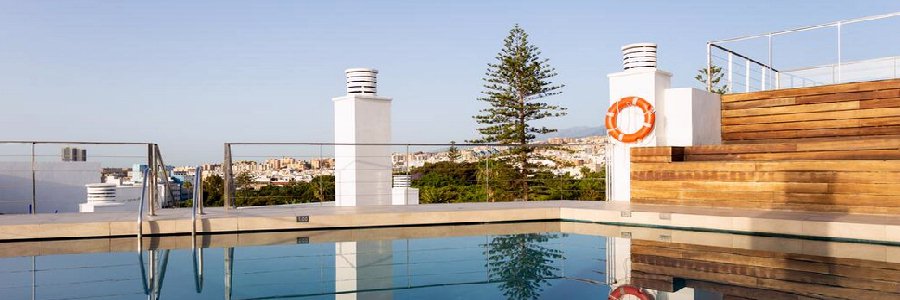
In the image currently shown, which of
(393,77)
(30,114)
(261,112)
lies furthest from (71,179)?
(393,77)

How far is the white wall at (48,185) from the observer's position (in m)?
13.7

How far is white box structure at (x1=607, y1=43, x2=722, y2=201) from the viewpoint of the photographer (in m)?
6.33

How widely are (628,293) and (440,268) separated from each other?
1107 mm

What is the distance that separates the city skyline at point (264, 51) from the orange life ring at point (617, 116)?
11.7 ft

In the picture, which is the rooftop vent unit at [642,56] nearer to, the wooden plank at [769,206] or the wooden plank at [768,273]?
the wooden plank at [769,206]

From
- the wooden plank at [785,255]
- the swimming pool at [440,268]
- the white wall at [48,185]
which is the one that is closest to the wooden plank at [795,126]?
the swimming pool at [440,268]

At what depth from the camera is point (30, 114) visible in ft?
41.3

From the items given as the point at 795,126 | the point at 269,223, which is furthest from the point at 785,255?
the point at 269,223

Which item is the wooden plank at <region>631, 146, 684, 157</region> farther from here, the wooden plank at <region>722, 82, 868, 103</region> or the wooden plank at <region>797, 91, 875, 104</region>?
the wooden plank at <region>797, 91, 875, 104</region>

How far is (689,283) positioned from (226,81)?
9.78m

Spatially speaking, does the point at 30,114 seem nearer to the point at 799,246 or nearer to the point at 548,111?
the point at 548,111

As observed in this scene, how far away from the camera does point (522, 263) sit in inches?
151

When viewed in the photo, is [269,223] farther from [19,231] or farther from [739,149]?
[739,149]

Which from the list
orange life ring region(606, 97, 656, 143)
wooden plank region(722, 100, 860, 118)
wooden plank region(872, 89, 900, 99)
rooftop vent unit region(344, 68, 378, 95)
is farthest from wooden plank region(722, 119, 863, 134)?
rooftop vent unit region(344, 68, 378, 95)
